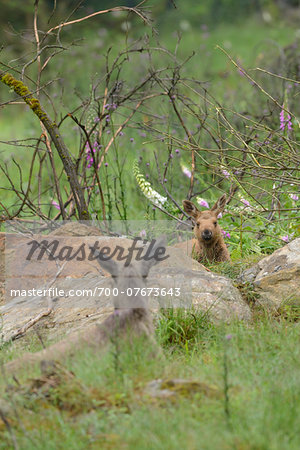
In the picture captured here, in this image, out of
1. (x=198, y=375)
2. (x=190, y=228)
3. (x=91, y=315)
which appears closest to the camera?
(x=198, y=375)

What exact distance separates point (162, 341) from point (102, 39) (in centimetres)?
1382

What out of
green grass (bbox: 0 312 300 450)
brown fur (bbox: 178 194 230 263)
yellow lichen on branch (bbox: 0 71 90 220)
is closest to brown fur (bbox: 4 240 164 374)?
green grass (bbox: 0 312 300 450)

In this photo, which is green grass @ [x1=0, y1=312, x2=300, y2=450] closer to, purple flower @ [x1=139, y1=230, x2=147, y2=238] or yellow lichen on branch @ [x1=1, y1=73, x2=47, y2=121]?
purple flower @ [x1=139, y1=230, x2=147, y2=238]

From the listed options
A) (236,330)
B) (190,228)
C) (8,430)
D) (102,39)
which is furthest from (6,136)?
(8,430)

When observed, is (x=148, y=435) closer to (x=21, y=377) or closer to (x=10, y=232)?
(x=21, y=377)

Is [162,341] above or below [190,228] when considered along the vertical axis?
below

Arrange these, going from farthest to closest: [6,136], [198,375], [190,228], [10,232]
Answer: [6,136] < [190,228] < [10,232] < [198,375]

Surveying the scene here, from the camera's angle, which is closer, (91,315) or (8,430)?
(8,430)

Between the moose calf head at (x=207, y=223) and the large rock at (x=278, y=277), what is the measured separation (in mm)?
949

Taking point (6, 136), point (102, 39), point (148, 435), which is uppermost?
point (102, 39)

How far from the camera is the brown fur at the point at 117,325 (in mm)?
3703

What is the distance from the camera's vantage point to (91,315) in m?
4.92

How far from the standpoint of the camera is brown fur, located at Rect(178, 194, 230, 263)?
664 centimetres

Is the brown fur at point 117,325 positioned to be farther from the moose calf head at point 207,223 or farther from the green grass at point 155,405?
the moose calf head at point 207,223
